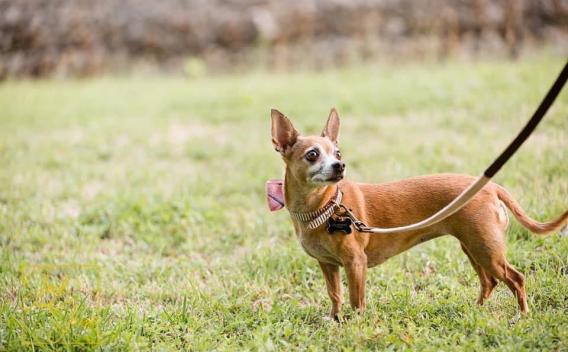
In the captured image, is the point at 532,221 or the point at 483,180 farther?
the point at 532,221

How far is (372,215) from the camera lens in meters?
3.61

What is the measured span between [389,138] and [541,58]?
15.8ft

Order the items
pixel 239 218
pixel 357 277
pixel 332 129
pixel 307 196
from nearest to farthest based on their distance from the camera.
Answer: pixel 357 277 → pixel 307 196 → pixel 332 129 → pixel 239 218

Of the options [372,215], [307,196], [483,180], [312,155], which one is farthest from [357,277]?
[483,180]

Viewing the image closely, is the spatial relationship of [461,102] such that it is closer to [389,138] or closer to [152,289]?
[389,138]

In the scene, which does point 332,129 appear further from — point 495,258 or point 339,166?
point 495,258

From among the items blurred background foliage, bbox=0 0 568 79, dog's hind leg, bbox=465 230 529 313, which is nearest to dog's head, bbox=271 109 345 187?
dog's hind leg, bbox=465 230 529 313

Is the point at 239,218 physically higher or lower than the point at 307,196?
lower

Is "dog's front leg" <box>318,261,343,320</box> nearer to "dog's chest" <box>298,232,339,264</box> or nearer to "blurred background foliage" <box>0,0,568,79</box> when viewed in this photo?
"dog's chest" <box>298,232,339,264</box>

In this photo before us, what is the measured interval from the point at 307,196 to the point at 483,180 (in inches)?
41.7

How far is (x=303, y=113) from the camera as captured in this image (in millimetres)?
8469

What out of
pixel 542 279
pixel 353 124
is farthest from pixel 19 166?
pixel 542 279

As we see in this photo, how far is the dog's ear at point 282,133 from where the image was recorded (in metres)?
3.69

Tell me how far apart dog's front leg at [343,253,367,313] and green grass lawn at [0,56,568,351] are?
0.35ft
